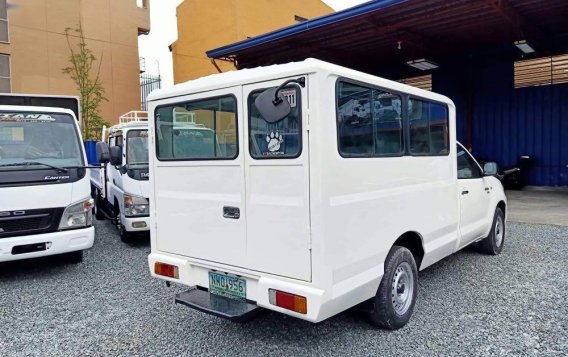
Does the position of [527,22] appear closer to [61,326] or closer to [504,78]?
[504,78]

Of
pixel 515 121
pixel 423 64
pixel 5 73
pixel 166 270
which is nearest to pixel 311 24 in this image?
pixel 423 64

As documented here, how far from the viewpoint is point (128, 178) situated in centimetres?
697

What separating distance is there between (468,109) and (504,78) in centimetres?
131

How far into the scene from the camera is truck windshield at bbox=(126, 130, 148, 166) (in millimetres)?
7418

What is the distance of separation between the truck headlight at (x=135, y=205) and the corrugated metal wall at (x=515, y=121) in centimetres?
1059

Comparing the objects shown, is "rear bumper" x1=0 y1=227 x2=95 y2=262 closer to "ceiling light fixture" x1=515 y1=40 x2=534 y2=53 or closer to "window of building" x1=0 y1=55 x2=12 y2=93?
"ceiling light fixture" x1=515 y1=40 x2=534 y2=53

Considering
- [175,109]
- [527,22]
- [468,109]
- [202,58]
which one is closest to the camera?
[175,109]

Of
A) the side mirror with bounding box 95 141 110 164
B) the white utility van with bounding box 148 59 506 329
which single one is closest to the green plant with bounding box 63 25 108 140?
the side mirror with bounding box 95 141 110 164

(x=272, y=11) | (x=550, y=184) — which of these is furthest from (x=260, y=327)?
(x=272, y=11)

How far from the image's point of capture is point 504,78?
1278 cm

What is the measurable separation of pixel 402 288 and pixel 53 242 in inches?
165

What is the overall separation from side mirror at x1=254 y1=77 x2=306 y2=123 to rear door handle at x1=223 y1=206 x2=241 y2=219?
75 centimetres

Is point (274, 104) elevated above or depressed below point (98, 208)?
above

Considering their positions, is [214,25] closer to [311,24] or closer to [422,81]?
[422,81]
